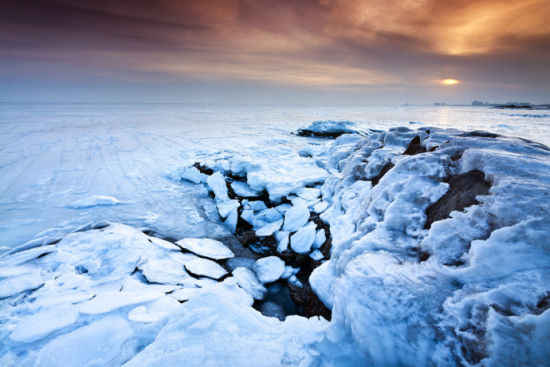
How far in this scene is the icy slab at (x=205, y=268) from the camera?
10.1 feet

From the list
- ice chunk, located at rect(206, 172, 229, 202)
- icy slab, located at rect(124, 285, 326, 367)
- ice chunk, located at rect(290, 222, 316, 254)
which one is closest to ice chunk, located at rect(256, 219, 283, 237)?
ice chunk, located at rect(290, 222, 316, 254)

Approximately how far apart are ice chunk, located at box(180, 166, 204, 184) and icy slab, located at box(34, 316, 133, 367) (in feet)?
16.2

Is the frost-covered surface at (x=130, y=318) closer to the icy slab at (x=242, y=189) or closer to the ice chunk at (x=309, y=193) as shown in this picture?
the ice chunk at (x=309, y=193)

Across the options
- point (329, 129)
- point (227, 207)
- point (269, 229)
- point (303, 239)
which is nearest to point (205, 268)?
point (269, 229)

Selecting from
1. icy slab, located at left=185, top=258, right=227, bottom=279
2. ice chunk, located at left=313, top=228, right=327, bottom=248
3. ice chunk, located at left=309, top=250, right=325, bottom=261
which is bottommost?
icy slab, located at left=185, top=258, right=227, bottom=279

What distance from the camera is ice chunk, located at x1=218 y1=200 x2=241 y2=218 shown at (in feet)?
16.0

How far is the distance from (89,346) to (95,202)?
4.10 m

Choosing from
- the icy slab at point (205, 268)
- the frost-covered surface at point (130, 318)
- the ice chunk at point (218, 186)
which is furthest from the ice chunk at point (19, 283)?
the ice chunk at point (218, 186)

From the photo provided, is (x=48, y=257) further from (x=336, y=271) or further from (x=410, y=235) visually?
(x=410, y=235)

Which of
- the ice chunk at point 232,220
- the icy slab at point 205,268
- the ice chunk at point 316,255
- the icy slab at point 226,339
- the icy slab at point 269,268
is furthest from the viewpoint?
the ice chunk at point 232,220

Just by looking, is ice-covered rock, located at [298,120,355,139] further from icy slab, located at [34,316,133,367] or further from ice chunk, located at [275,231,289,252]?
icy slab, located at [34,316,133,367]

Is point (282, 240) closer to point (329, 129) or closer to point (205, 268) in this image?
point (205, 268)

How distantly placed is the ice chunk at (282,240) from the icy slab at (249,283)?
661 mm

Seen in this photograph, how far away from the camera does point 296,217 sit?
4.24m
